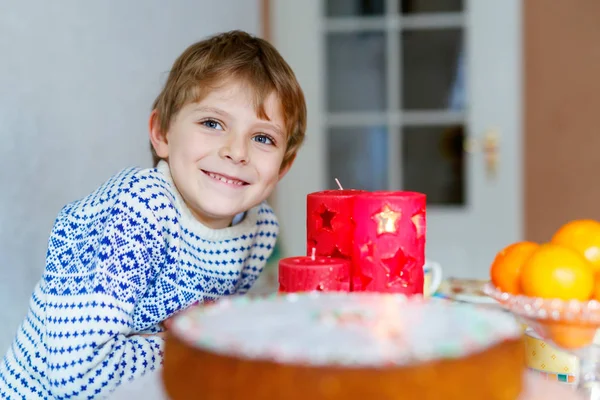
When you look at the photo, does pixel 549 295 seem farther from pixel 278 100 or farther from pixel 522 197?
pixel 522 197

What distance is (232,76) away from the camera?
1.06 metres

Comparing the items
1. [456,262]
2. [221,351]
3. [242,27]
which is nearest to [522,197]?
[456,262]

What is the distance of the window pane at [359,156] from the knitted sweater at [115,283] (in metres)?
2.01

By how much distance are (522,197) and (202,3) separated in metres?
Result: 1.70

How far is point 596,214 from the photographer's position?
308 cm

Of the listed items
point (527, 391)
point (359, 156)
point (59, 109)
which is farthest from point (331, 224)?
point (359, 156)

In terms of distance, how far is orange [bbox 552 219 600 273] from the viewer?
2.50 feet

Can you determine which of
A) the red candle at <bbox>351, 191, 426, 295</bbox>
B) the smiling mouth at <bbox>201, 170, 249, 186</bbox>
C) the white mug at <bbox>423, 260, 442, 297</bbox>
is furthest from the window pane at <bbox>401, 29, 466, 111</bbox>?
the red candle at <bbox>351, 191, 426, 295</bbox>

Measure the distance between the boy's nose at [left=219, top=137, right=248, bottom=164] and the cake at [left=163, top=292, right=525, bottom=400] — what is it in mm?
499

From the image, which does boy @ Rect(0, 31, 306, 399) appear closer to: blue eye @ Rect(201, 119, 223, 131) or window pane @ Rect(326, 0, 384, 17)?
blue eye @ Rect(201, 119, 223, 131)

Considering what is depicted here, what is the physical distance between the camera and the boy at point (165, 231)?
835mm

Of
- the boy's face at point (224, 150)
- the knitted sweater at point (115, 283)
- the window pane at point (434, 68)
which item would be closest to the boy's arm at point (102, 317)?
the knitted sweater at point (115, 283)

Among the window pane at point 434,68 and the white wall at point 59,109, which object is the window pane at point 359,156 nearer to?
the window pane at point 434,68

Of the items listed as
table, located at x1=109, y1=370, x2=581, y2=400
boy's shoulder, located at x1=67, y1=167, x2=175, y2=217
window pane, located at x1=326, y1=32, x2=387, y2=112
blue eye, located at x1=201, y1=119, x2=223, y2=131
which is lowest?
table, located at x1=109, y1=370, x2=581, y2=400
